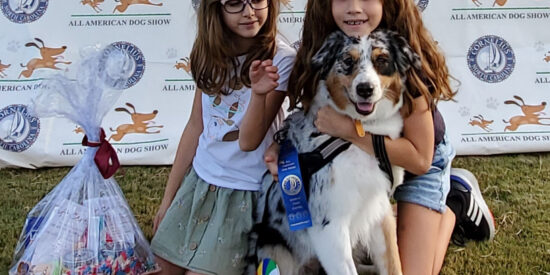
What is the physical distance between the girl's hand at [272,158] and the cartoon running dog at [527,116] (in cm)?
243

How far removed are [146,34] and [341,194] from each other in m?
2.54

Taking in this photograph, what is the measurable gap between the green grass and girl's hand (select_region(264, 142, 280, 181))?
1.01 m

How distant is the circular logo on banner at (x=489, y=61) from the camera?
13.8 ft

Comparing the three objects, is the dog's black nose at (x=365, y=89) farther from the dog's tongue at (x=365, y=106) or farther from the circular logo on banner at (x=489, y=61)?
the circular logo on banner at (x=489, y=61)

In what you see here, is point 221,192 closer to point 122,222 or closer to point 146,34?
point 122,222

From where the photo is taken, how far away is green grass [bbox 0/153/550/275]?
2.73m

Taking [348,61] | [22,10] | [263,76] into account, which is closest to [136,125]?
[22,10]

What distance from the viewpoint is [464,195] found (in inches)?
110

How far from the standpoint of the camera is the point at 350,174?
2.07m

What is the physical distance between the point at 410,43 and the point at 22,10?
2.93 m

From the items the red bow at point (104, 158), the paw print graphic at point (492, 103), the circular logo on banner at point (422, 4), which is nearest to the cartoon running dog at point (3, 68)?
the red bow at point (104, 158)

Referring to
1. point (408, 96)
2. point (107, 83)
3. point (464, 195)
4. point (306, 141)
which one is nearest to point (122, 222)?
point (107, 83)

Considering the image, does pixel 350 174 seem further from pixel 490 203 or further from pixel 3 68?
pixel 3 68

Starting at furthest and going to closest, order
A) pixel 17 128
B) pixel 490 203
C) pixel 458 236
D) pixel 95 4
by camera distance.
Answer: pixel 95 4 → pixel 17 128 → pixel 490 203 → pixel 458 236
